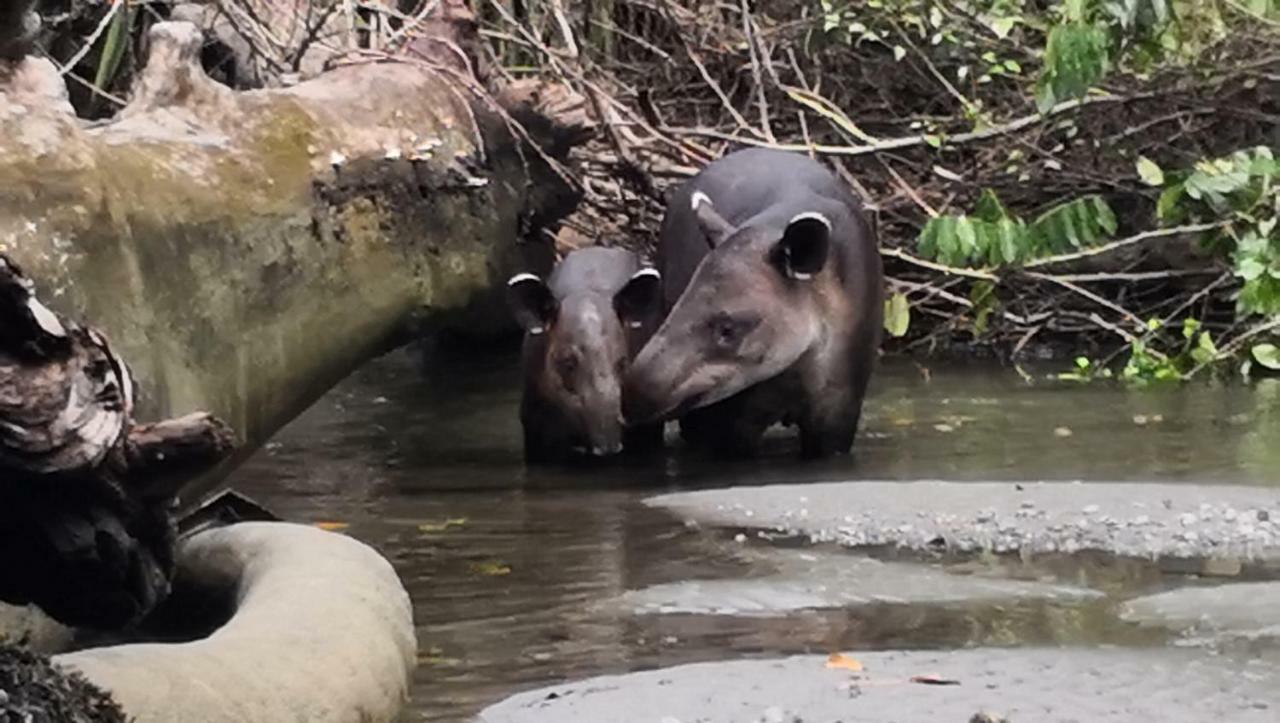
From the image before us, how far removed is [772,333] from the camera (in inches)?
345

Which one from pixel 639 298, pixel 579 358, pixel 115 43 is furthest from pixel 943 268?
pixel 115 43

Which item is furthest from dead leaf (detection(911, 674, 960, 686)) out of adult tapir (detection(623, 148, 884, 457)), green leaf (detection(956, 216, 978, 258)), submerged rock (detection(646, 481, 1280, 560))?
green leaf (detection(956, 216, 978, 258))

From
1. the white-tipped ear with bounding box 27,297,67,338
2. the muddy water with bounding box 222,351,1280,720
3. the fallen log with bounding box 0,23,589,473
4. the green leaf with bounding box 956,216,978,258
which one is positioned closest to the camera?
the white-tipped ear with bounding box 27,297,67,338

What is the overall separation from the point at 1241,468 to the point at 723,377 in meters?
1.92

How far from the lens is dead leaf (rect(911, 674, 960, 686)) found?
4.61 metres

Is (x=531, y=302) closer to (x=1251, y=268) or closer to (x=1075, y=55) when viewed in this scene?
(x=1075, y=55)

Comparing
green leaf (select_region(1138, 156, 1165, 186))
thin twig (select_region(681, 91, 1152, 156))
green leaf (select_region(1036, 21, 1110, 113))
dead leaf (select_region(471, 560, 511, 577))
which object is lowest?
dead leaf (select_region(471, 560, 511, 577))

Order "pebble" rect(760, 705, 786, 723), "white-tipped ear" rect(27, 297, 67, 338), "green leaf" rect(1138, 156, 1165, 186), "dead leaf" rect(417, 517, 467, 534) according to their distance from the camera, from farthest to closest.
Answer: "green leaf" rect(1138, 156, 1165, 186), "dead leaf" rect(417, 517, 467, 534), "pebble" rect(760, 705, 786, 723), "white-tipped ear" rect(27, 297, 67, 338)

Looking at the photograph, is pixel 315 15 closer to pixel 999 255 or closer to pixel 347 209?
pixel 347 209

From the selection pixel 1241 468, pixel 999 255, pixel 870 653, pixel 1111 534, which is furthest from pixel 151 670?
pixel 999 255

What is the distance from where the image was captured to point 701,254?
31.1 feet

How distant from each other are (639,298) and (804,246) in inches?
28.6

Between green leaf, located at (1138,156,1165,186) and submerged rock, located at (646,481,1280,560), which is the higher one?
green leaf, located at (1138,156,1165,186)

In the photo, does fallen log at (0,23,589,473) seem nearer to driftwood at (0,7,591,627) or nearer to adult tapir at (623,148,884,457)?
driftwood at (0,7,591,627)
